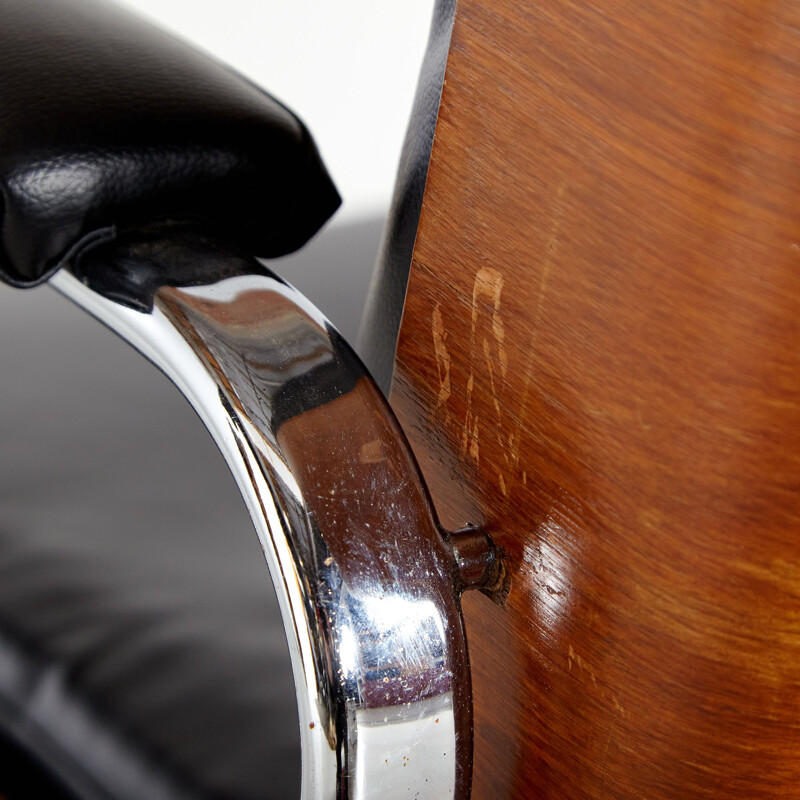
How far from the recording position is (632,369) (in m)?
0.22

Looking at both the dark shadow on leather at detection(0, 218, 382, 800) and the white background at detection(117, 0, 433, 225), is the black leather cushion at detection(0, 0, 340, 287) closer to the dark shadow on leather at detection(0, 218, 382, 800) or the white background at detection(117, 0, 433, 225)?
the dark shadow on leather at detection(0, 218, 382, 800)

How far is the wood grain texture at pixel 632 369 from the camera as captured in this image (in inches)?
8.0

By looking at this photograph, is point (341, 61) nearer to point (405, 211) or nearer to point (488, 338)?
point (405, 211)

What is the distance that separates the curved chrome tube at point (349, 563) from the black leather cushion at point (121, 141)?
6 centimetres

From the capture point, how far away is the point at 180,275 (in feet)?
1.05

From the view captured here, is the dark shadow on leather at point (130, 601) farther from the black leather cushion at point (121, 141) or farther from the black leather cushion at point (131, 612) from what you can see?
the black leather cushion at point (121, 141)

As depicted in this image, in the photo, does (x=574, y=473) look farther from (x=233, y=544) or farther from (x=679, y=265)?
A: (x=233, y=544)

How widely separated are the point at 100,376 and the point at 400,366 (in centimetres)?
29

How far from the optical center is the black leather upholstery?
360 millimetres

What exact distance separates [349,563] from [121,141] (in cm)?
14

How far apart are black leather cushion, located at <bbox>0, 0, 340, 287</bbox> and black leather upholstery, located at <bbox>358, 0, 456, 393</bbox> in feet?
0.11

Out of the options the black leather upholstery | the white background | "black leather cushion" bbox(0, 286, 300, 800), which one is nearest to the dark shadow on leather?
"black leather cushion" bbox(0, 286, 300, 800)

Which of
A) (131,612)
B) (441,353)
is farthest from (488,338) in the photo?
(131,612)

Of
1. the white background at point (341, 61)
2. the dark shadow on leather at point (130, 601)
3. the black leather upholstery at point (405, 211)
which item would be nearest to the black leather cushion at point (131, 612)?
the dark shadow on leather at point (130, 601)
